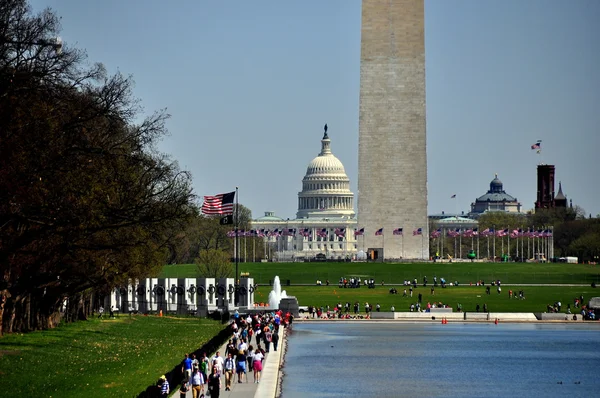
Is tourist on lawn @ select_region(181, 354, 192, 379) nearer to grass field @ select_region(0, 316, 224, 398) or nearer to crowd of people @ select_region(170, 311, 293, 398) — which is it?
crowd of people @ select_region(170, 311, 293, 398)

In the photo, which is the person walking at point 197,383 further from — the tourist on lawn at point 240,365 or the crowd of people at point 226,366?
the tourist on lawn at point 240,365

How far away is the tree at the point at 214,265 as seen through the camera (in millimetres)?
118688

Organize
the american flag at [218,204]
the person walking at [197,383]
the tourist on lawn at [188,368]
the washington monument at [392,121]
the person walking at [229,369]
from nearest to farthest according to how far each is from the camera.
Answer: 1. the person walking at [197,383]
2. the tourist on lawn at [188,368]
3. the person walking at [229,369]
4. the american flag at [218,204]
5. the washington monument at [392,121]

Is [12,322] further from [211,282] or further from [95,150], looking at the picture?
[211,282]

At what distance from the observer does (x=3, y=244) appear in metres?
43.6

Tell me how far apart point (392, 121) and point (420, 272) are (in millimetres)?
13315

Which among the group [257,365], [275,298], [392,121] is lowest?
[257,365]

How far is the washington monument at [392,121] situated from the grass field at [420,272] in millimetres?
4470

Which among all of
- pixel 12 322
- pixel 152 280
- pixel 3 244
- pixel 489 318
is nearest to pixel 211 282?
pixel 152 280

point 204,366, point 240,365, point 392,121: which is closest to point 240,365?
point 240,365

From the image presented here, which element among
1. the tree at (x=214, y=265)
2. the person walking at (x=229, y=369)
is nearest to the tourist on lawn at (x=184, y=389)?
the person walking at (x=229, y=369)

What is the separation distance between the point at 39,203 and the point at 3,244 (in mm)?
3391

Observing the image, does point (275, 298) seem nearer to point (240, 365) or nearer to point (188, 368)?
point (240, 365)

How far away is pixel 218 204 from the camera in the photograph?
263 ft
